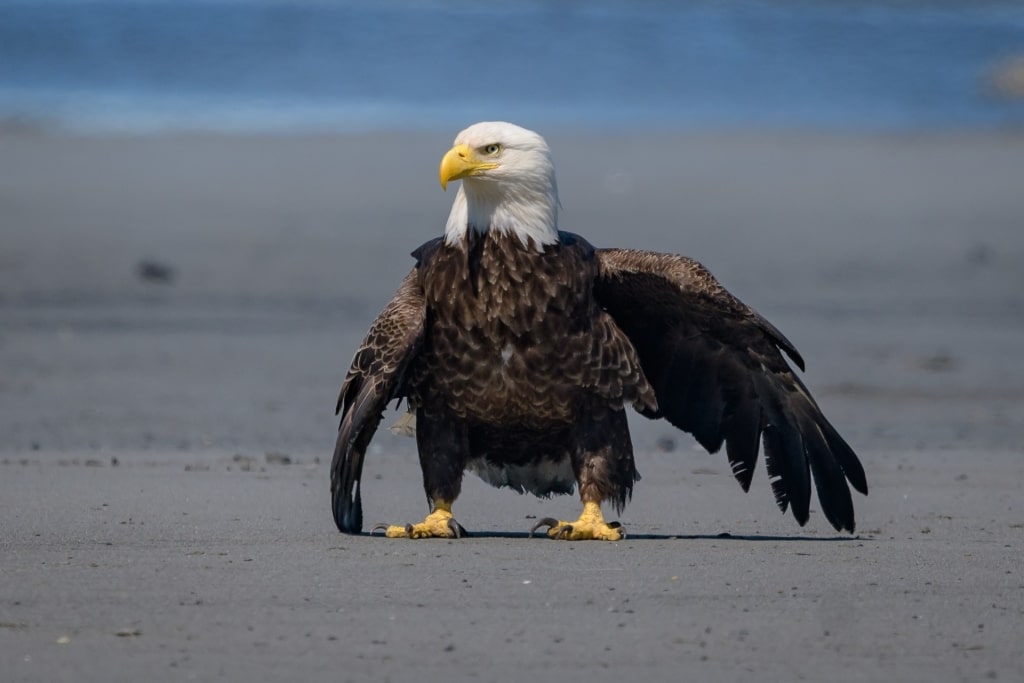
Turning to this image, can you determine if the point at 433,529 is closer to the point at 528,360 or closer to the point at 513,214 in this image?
the point at 528,360

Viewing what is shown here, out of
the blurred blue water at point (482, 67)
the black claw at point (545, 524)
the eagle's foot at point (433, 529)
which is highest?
the blurred blue water at point (482, 67)

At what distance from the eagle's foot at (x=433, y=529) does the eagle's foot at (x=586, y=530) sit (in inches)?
10.1

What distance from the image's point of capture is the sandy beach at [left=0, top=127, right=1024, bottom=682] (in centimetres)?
489

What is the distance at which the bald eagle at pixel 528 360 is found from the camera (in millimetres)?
6559

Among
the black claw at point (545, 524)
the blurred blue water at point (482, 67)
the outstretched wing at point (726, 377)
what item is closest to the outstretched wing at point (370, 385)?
the black claw at point (545, 524)

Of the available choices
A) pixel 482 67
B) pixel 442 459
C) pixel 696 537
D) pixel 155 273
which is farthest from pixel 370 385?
pixel 482 67

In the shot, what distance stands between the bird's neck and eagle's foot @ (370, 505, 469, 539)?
91 centimetres

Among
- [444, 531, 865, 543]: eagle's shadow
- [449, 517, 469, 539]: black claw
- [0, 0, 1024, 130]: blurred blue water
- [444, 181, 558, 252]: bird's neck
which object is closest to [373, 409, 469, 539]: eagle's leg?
[449, 517, 469, 539]: black claw

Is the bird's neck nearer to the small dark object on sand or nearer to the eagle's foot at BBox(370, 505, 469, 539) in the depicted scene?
the eagle's foot at BBox(370, 505, 469, 539)

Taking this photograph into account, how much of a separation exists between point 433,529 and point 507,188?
45.1 inches

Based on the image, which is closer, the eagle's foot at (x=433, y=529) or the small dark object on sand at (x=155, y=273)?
the eagle's foot at (x=433, y=529)

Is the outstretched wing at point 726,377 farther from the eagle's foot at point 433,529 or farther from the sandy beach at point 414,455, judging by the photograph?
the eagle's foot at point 433,529

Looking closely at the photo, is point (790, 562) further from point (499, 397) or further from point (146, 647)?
point (146, 647)

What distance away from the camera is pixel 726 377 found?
23.2ft
